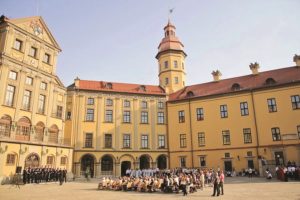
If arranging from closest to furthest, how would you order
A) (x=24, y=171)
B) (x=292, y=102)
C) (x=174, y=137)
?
(x=24, y=171)
(x=292, y=102)
(x=174, y=137)

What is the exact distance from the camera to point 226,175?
103ft

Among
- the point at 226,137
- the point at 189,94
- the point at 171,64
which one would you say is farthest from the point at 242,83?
the point at 171,64

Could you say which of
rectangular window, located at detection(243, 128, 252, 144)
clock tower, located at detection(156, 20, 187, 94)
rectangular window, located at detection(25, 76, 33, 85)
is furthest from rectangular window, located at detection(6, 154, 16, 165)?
rectangular window, located at detection(243, 128, 252, 144)

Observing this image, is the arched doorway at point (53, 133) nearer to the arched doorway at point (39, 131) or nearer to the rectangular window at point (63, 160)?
the arched doorway at point (39, 131)

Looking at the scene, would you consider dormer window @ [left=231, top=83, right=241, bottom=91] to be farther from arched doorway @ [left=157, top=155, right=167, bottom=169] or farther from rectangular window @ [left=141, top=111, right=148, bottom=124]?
arched doorway @ [left=157, top=155, right=167, bottom=169]

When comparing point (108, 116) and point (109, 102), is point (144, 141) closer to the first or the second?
point (108, 116)

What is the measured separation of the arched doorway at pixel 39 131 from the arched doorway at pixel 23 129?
117 cm

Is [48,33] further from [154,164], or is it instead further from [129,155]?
[154,164]

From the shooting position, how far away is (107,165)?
3609 cm

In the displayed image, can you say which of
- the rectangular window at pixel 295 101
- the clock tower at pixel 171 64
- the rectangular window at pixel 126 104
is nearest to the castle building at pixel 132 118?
the rectangular window at pixel 295 101

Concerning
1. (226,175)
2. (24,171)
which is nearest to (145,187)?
(24,171)

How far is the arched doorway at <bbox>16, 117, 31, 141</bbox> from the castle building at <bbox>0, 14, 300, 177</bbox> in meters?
0.12

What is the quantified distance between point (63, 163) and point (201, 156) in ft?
60.5

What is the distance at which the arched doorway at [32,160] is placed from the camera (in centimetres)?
2614
